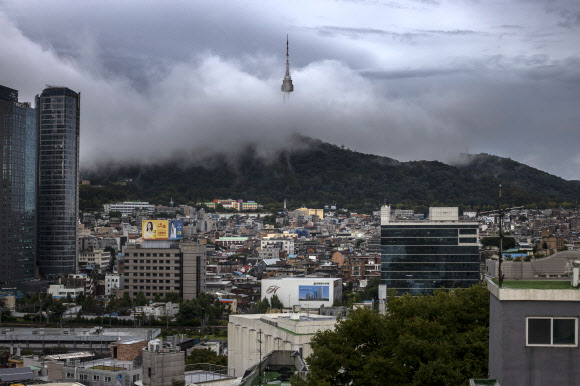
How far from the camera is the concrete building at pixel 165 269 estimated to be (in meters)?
67.2

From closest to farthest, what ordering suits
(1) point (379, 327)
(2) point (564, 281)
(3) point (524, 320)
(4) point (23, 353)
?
(3) point (524, 320) < (2) point (564, 281) < (1) point (379, 327) < (4) point (23, 353)

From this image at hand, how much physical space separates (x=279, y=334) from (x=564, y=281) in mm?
20127

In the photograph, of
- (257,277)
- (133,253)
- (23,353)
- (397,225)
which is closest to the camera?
(23,353)

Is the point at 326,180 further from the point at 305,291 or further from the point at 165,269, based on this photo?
the point at 305,291

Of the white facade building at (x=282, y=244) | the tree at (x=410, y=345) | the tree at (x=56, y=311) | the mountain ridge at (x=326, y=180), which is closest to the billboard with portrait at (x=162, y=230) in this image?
the tree at (x=56, y=311)

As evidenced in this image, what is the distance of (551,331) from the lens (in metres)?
8.87

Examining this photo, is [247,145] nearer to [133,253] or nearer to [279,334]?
[133,253]

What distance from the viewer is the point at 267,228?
14350 centimetres

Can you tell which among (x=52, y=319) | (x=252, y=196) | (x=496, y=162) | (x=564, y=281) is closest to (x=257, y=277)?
(x=52, y=319)

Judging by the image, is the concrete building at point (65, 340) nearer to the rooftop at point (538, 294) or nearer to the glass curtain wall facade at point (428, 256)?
the glass curtain wall facade at point (428, 256)

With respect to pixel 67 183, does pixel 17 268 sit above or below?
below

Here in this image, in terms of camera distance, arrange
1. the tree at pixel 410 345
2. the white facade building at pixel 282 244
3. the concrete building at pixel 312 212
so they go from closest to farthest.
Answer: the tree at pixel 410 345, the white facade building at pixel 282 244, the concrete building at pixel 312 212

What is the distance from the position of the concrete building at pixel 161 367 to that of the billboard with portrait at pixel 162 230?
47167 millimetres

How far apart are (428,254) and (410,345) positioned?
139 ft
